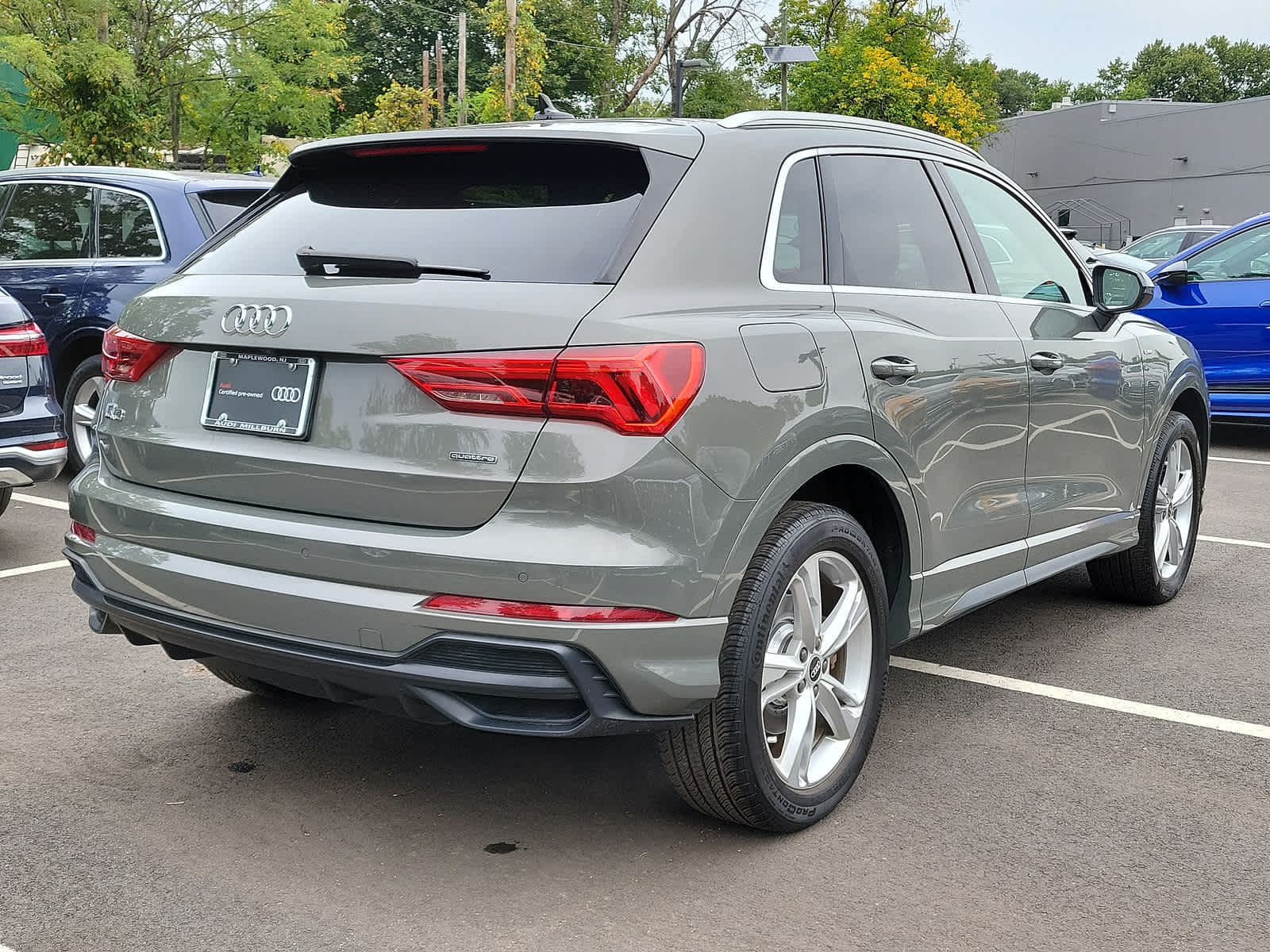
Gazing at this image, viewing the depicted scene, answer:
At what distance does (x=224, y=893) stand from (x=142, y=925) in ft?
0.68

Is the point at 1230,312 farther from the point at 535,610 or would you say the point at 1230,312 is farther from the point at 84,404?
the point at 535,610

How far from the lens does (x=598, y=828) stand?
3.56 metres

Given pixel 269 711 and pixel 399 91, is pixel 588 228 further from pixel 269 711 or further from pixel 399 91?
pixel 399 91

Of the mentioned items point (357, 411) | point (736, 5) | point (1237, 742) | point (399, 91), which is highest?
point (736, 5)

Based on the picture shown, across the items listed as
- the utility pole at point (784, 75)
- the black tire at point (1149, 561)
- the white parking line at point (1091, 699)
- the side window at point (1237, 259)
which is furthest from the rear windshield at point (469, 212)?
the utility pole at point (784, 75)

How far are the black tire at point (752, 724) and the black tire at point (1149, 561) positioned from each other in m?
2.52

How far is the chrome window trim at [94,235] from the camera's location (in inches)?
313

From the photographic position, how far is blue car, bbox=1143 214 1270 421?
1055cm

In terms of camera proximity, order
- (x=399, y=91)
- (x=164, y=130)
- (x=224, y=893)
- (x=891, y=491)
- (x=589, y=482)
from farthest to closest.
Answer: (x=399, y=91)
(x=164, y=130)
(x=891, y=491)
(x=224, y=893)
(x=589, y=482)

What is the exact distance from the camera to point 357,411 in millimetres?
3076

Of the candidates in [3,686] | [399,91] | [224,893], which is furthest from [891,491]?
[399,91]

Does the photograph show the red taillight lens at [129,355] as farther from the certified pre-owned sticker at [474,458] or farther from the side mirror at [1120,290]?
the side mirror at [1120,290]

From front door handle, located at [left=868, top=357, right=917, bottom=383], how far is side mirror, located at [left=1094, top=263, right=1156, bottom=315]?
1.76 meters

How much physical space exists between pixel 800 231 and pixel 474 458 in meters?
1.23
